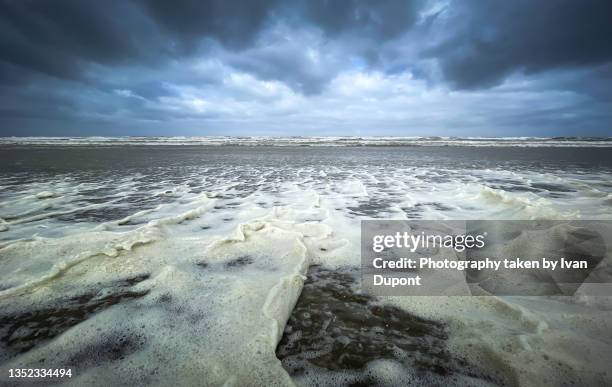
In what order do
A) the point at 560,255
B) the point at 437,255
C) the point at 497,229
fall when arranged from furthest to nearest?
the point at 497,229, the point at 437,255, the point at 560,255

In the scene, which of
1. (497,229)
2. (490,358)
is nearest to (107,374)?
(490,358)

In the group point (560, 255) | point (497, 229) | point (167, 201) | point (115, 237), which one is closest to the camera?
point (560, 255)

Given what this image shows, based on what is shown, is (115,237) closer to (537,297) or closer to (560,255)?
(537,297)

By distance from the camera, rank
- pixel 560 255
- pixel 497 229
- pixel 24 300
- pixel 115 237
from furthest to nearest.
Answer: pixel 497 229 < pixel 115 237 < pixel 560 255 < pixel 24 300

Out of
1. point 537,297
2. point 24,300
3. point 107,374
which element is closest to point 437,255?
point 537,297

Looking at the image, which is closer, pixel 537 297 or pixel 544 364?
pixel 544 364

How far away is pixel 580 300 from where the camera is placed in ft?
8.31

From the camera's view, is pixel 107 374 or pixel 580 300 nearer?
pixel 107 374

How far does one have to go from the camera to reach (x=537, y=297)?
8.63ft

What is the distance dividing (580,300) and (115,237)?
5.07m

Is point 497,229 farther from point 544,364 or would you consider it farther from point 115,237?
point 115,237

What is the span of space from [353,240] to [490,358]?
2330 millimetres

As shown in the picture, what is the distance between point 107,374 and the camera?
177 cm

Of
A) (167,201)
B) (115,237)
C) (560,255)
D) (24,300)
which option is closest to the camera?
(24,300)
